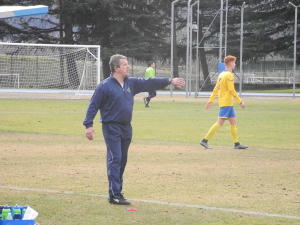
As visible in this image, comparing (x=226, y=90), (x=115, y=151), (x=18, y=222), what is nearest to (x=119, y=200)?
(x=115, y=151)

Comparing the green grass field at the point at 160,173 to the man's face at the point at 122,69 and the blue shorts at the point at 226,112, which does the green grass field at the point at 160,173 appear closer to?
the blue shorts at the point at 226,112

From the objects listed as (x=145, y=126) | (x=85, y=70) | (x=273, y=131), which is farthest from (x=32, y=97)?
(x=273, y=131)

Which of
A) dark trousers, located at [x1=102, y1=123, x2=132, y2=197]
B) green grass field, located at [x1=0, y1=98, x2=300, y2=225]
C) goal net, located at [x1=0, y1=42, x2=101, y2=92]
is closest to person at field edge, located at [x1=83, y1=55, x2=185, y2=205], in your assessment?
dark trousers, located at [x1=102, y1=123, x2=132, y2=197]

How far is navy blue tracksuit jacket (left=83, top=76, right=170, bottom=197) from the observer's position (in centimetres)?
884

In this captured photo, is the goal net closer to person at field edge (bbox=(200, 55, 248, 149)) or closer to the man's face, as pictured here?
person at field edge (bbox=(200, 55, 248, 149))

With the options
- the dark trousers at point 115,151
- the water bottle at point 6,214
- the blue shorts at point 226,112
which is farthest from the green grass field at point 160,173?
the water bottle at point 6,214

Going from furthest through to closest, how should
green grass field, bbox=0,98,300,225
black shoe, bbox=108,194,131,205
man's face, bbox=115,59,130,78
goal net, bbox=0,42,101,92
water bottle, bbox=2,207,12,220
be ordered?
goal net, bbox=0,42,101,92
man's face, bbox=115,59,130,78
black shoe, bbox=108,194,131,205
green grass field, bbox=0,98,300,225
water bottle, bbox=2,207,12,220

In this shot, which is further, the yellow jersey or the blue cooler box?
the yellow jersey

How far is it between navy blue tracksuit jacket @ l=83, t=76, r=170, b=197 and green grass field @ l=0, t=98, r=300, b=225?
0.41m

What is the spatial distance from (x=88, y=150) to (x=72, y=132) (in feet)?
13.4

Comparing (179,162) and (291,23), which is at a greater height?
(291,23)

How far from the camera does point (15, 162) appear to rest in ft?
41.8

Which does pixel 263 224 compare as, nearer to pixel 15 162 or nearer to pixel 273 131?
pixel 15 162

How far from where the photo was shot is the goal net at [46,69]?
42.4m
